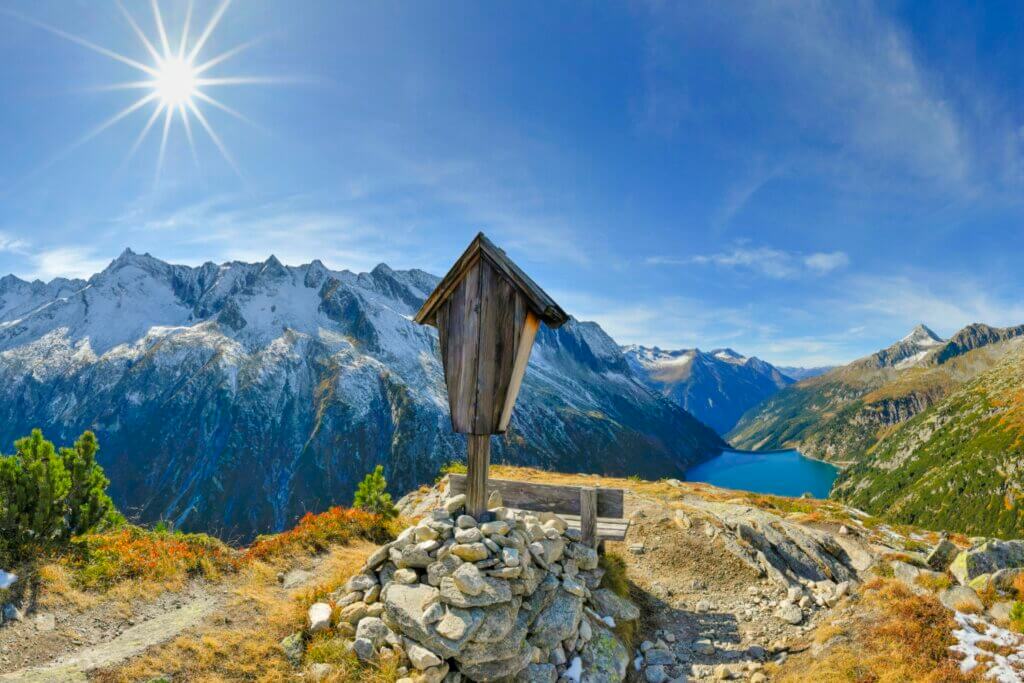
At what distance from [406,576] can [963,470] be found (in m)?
202

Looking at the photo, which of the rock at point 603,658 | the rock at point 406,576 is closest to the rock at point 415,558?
the rock at point 406,576

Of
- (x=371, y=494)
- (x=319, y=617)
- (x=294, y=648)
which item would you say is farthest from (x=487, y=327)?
(x=371, y=494)

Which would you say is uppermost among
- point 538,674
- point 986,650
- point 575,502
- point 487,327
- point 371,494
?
point 487,327

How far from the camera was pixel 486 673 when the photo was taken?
7102mm

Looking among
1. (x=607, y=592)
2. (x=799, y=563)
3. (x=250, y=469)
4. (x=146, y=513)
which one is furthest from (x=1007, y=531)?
(x=146, y=513)

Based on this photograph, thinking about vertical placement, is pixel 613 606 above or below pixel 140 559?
below

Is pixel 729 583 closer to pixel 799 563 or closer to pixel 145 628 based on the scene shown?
pixel 799 563

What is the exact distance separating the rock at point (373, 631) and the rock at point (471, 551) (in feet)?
5.13

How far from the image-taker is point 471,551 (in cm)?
771

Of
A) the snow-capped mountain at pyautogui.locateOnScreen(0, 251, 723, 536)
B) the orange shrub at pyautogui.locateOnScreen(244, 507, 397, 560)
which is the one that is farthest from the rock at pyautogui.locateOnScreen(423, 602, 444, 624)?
the snow-capped mountain at pyautogui.locateOnScreen(0, 251, 723, 536)

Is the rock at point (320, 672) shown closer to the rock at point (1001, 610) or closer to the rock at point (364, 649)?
the rock at point (364, 649)

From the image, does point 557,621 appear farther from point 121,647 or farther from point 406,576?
point 121,647

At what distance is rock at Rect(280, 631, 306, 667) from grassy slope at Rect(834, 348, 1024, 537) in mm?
174177

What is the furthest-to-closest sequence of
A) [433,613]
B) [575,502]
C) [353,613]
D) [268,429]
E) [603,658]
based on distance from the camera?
[268,429]
[575,502]
[603,658]
[353,613]
[433,613]
